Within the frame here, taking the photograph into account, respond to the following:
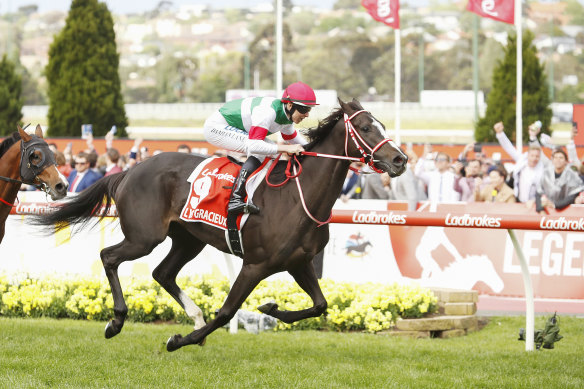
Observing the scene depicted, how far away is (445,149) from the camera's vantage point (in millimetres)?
25219

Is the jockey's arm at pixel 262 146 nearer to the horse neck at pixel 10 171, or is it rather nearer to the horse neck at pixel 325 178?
the horse neck at pixel 325 178

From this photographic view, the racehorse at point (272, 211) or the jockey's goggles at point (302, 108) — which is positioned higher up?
the jockey's goggles at point (302, 108)

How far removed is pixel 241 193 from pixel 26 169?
1924mm

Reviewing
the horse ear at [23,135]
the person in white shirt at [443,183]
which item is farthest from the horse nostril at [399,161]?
the person in white shirt at [443,183]

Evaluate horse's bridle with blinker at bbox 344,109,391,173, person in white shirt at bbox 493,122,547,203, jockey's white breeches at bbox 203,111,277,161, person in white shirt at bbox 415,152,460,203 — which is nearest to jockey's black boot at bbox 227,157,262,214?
jockey's white breeches at bbox 203,111,277,161

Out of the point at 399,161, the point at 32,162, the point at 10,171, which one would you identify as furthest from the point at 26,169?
the point at 399,161

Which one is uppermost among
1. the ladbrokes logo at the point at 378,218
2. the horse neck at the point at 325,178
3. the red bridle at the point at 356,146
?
the red bridle at the point at 356,146

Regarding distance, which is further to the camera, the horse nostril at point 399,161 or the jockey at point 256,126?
the jockey at point 256,126

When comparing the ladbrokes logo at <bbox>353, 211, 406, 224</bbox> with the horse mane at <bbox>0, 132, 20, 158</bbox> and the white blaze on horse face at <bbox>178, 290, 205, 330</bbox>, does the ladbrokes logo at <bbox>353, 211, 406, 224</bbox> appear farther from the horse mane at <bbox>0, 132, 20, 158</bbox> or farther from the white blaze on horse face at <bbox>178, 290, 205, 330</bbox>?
the horse mane at <bbox>0, 132, 20, 158</bbox>

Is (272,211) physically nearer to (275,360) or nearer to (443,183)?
(275,360)

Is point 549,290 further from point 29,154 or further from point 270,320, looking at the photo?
point 29,154

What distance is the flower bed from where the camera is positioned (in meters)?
8.51

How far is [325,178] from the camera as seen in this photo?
6215 mm

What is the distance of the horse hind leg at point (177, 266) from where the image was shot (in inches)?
281
